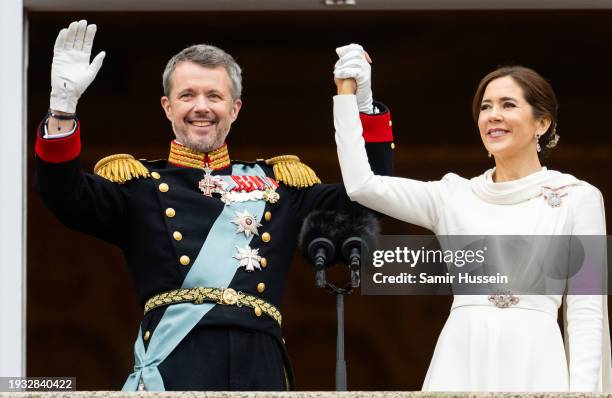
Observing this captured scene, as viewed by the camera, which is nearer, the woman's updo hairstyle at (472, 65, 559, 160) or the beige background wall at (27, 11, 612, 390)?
the woman's updo hairstyle at (472, 65, 559, 160)

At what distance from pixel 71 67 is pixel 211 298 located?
0.76 meters

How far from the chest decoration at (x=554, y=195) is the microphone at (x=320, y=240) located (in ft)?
1.96

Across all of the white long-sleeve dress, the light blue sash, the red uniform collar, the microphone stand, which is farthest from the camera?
the red uniform collar

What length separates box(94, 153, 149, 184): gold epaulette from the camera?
6070 millimetres

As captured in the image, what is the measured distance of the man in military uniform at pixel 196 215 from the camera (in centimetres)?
585

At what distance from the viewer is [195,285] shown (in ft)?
19.5

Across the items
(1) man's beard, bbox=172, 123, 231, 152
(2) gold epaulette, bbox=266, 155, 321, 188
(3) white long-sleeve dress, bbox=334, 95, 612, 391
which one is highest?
(1) man's beard, bbox=172, 123, 231, 152

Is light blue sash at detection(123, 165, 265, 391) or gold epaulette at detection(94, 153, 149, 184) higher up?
gold epaulette at detection(94, 153, 149, 184)

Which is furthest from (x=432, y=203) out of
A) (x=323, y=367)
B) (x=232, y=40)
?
(x=323, y=367)

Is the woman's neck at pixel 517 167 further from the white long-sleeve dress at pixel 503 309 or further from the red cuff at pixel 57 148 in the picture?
the red cuff at pixel 57 148

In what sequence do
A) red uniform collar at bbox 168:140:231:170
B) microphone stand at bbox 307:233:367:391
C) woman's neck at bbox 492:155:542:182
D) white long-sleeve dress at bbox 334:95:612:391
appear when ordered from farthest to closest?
red uniform collar at bbox 168:140:231:170
woman's neck at bbox 492:155:542:182
white long-sleeve dress at bbox 334:95:612:391
microphone stand at bbox 307:233:367:391
